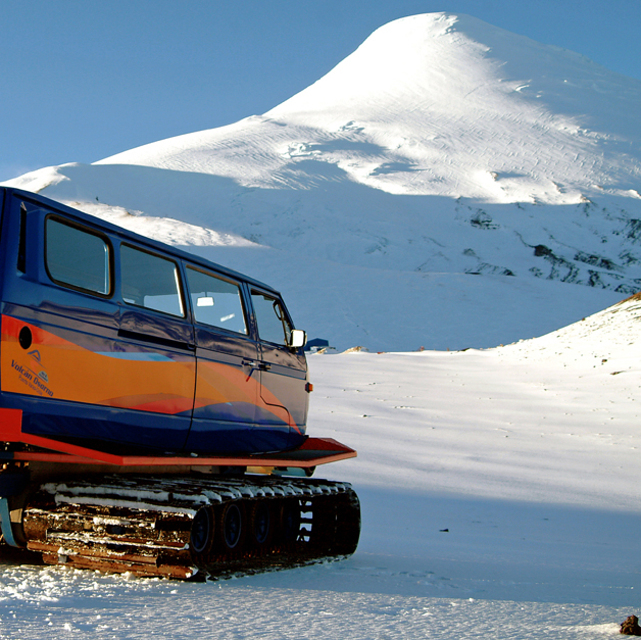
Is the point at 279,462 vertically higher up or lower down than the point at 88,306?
lower down

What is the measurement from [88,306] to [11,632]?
2169 millimetres

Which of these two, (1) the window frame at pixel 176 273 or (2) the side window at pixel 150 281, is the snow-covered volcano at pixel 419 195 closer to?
(1) the window frame at pixel 176 273

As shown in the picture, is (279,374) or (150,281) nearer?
(150,281)

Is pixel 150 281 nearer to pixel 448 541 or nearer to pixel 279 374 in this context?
pixel 279 374

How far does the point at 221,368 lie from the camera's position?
6.96m

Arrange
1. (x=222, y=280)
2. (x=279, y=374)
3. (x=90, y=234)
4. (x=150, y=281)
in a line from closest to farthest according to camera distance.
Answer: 1. (x=90, y=234)
2. (x=150, y=281)
3. (x=222, y=280)
4. (x=279, y=374)

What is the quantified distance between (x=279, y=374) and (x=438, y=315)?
141 feet

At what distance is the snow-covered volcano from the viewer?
174 ft

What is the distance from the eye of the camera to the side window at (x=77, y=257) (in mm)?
5414

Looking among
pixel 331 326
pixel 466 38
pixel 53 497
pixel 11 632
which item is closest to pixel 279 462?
pixel 53 497

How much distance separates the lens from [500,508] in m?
10.8

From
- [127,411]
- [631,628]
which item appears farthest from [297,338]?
[631,628]

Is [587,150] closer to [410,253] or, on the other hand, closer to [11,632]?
[410,253]

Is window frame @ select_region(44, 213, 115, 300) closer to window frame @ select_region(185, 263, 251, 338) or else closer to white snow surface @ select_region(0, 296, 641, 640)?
window frame @ select_region(185, 263, 251, 338)
